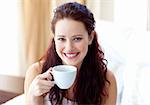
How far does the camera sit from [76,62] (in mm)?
1067

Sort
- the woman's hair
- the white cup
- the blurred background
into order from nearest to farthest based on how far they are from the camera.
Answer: the white cup
the woman's hair
the blurred background

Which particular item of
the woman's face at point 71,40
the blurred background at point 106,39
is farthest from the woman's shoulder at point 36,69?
the blurred background at point 106,39

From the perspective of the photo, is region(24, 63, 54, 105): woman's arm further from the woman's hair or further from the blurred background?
the blurred background

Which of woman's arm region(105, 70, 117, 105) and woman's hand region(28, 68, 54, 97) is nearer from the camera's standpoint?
woman's hand region(28, 68, 54, 97)

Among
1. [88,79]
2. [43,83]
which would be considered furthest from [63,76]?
[88,79]

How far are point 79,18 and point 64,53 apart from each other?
149mm

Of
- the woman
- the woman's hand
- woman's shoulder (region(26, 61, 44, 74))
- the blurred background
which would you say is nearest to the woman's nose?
the woman

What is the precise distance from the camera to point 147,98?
1.44 meters

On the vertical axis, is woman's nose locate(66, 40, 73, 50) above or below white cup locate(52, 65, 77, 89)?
above

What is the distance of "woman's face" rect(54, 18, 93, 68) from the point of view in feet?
3.39

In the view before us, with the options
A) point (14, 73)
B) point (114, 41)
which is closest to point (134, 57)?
point (114, 41)

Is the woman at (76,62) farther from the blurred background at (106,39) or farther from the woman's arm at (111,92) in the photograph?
the blurred background at (106,39)

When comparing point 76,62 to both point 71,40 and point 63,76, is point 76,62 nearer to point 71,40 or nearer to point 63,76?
point 71,40

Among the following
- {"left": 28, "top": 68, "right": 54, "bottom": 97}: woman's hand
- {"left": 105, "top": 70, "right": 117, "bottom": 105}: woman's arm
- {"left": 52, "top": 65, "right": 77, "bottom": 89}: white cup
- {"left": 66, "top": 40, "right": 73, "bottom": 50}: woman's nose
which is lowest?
{"left": 105, "top": 70, "right": 117, "bottom": 105}: woman's arm
